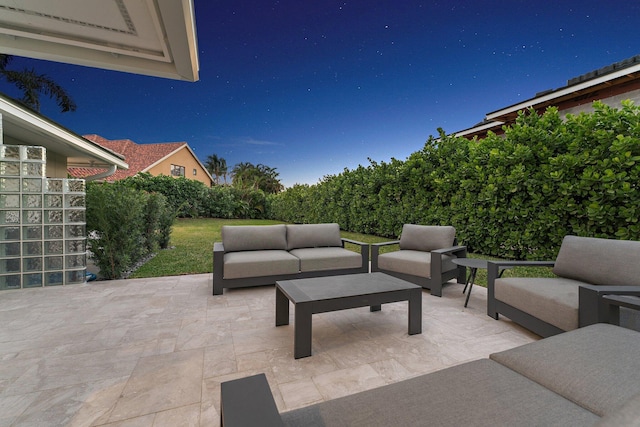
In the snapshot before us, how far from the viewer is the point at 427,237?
188 inches

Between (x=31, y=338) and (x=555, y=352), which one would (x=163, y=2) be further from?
(x=555, y=352)

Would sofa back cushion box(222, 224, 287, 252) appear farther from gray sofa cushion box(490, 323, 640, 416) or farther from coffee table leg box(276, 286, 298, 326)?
gray sofa cushion box(490, 323, 640, 416)

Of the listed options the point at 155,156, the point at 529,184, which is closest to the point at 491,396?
the point at 529,184

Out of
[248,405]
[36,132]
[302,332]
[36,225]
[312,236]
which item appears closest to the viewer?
[248,405]

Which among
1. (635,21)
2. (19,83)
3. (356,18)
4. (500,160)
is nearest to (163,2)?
(500,160)

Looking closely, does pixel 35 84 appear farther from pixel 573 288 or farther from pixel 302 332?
pixel 573 288

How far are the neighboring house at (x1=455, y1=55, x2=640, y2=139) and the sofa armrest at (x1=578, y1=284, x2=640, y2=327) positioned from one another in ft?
18.4

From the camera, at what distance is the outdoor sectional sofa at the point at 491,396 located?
1026 millimetres

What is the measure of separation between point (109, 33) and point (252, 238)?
3516 mm

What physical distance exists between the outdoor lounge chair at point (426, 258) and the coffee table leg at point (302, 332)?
2311mm

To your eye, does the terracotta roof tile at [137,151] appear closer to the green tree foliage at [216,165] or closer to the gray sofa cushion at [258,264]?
the green tree foliage at [216,165]

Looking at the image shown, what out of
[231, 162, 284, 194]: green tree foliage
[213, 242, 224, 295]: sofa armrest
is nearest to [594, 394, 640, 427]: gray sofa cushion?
[213, 242, 224, 295]: sofa armrest

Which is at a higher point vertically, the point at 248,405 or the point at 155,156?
the point at 155,156

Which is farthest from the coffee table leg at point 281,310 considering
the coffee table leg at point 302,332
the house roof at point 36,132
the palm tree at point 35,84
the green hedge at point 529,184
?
the palm tree at point 35,84
